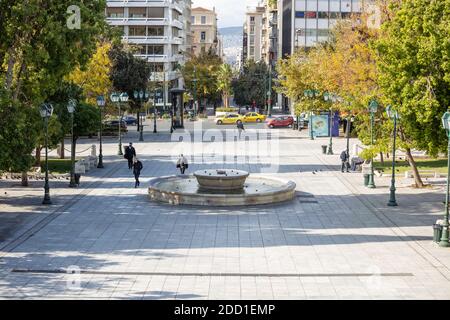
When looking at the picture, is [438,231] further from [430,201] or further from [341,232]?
[430,201]

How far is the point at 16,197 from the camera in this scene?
100 feet

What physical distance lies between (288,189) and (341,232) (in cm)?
657

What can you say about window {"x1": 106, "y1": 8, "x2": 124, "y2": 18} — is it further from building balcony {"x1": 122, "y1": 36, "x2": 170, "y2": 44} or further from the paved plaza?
the paved plaza

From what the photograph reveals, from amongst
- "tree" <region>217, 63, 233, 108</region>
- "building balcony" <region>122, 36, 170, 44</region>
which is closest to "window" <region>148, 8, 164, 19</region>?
"building balcony" <region>122, 36, 170, 44</region>

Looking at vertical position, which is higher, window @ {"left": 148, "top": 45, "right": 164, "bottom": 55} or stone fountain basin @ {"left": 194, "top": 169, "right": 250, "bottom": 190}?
window @ {"left": 148, "top": 45, "right": 164, "bottom": 55}

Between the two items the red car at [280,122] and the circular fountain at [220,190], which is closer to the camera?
the circular fountain at [220,190]

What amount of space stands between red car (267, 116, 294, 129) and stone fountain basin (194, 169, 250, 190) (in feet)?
139

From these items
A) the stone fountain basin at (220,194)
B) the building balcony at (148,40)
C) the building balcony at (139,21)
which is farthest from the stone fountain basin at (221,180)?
the building balcony at (148,40)

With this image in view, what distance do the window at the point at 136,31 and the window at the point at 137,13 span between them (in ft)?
4.78

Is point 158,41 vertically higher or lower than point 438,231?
higher

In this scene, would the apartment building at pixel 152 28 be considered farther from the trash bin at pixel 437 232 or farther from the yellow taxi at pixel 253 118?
the trash bin at pixel 437 232

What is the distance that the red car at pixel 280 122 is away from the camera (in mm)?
73400

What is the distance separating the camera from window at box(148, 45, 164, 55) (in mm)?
98500
